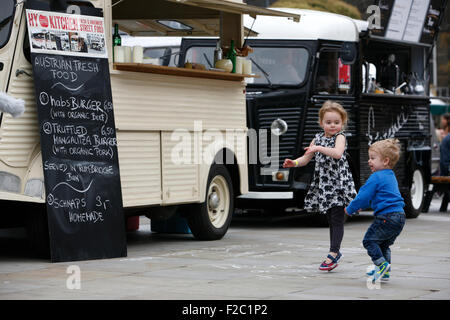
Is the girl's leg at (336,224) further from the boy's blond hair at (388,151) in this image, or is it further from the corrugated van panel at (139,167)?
the corrugated van panel at (139,167)

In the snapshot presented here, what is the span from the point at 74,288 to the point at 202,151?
416cm

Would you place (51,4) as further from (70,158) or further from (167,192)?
(167,192)

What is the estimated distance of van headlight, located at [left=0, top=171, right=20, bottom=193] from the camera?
357 inches

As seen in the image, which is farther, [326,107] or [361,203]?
[326,107]

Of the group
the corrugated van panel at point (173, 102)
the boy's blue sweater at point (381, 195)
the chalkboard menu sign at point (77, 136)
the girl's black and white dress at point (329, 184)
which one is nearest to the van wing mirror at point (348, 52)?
the corrugated van panel at point (173, 102)

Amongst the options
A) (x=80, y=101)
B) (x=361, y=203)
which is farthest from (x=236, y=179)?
(x=361, y=203)

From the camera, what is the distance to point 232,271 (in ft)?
29.4

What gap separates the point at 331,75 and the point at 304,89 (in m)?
0.61

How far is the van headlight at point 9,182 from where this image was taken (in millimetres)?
9070

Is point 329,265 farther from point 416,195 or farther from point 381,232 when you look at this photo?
point 416,195

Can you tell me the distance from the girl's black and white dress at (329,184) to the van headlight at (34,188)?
8.20 feet

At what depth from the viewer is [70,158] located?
9609mm

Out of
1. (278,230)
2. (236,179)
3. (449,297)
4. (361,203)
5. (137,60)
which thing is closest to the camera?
(449,297)

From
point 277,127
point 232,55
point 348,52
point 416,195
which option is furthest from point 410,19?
point 232,55
